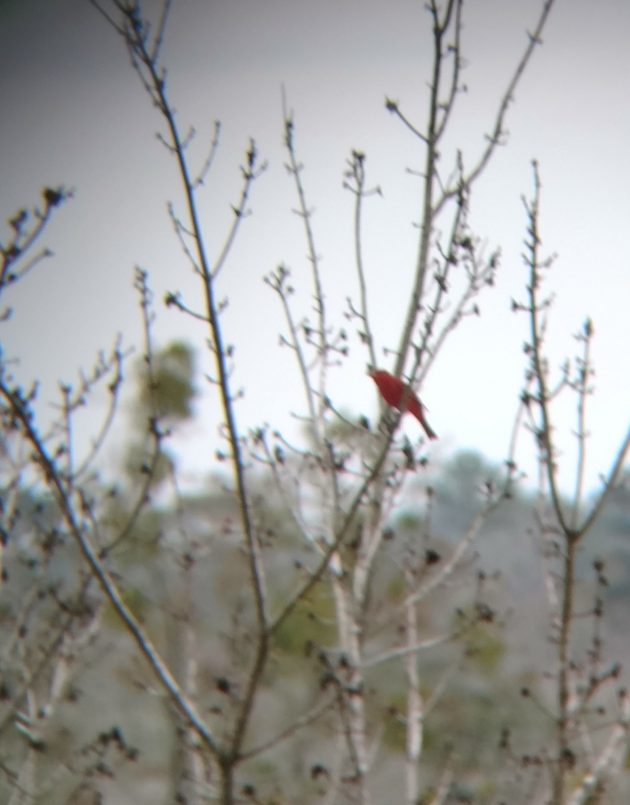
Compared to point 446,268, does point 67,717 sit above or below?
above

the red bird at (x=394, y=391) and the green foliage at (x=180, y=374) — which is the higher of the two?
the green foliage at (x=180, y=374)

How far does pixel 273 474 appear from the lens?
10.6 feet

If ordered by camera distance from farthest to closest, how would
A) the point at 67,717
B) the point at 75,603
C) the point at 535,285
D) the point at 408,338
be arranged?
the point at 67,717 → the point at 75,603 → the point at 535,285 → the point at 408,338

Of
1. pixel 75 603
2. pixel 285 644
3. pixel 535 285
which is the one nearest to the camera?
pixel 535 285

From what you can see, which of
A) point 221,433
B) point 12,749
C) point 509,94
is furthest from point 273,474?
point 12,749

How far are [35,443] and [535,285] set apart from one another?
5.88 ft

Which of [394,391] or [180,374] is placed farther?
[180,374]

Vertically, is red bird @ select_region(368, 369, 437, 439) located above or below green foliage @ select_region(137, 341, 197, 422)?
below

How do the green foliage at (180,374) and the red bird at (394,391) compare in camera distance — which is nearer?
the red bird at (394,391)

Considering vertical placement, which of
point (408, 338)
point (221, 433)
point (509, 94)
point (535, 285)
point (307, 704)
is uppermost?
point (307, 704)

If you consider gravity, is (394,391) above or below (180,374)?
below

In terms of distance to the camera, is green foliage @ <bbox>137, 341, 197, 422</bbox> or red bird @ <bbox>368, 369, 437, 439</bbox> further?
green foliage @ <bbox>137, 341, 197, 422</bbox>

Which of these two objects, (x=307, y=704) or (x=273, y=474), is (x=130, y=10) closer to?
(x=273, y=474)

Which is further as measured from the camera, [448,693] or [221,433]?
[448,693]
